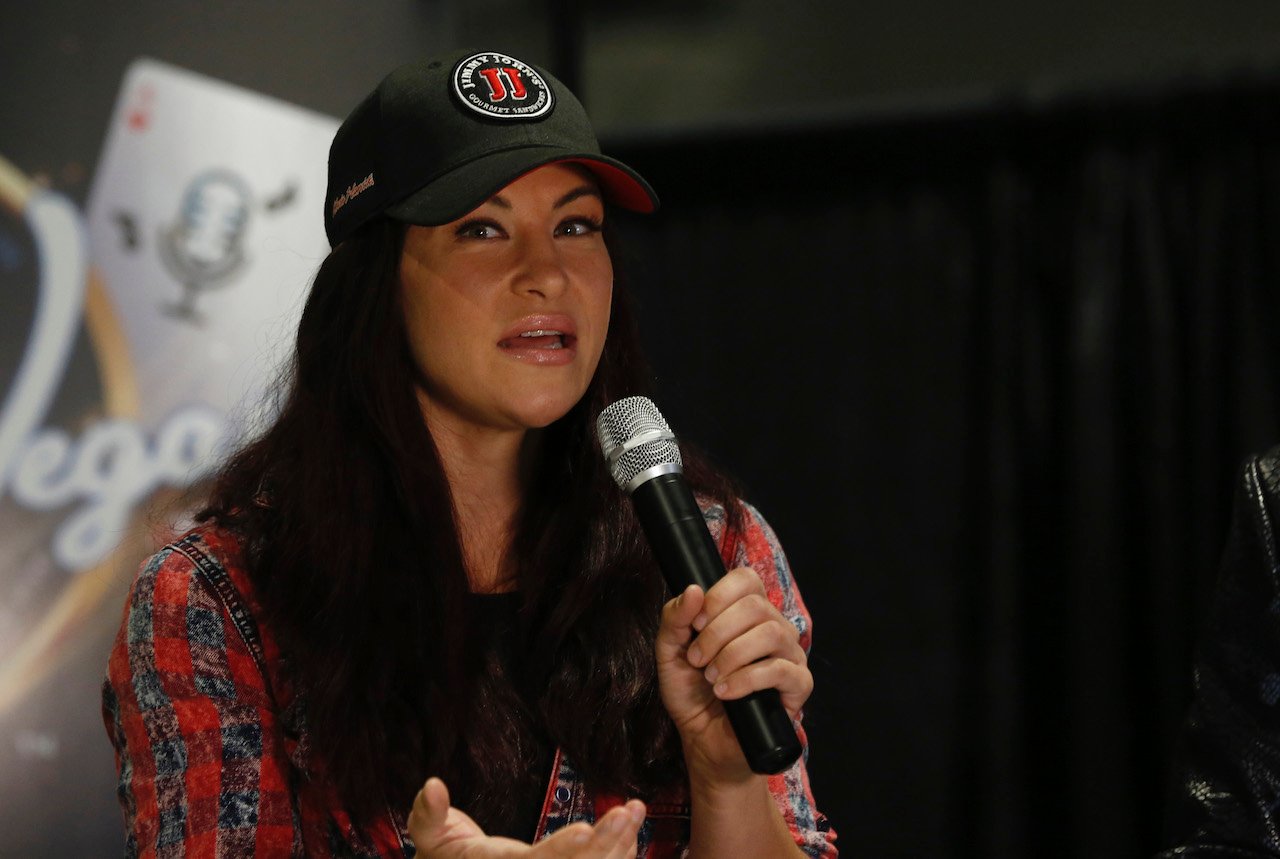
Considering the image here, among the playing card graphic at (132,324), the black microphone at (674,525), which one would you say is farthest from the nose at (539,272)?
the playing card graphic at (132,324)

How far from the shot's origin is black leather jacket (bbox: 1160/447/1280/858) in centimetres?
116

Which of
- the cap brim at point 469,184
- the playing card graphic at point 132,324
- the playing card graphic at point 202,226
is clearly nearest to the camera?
the cap brim at point 469,184

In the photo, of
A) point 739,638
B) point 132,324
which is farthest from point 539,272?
point 132,324

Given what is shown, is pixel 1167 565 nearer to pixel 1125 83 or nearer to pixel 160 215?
pixel 1125 83

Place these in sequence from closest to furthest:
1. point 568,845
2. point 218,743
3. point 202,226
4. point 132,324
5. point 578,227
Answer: point 568,845
point 218,743
point 578,227
point 132,324
point 202,226

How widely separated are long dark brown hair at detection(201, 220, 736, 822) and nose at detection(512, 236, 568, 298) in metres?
0.15

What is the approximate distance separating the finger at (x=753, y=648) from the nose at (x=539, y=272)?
0.48 m

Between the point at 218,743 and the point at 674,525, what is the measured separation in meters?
0.51

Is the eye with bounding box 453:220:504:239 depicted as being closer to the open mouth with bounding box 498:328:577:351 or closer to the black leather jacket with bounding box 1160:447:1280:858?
the open mouth with bounding box 498:328:577:351

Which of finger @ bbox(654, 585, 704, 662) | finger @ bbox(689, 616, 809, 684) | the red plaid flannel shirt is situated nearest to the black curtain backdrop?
the red plaid flannel shirt

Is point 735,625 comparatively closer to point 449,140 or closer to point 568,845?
point 568,845

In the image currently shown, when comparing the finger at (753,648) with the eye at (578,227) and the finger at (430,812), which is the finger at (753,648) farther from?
the eye at (578,227)

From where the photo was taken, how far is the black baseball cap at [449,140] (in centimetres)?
139

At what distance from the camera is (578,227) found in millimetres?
1537
